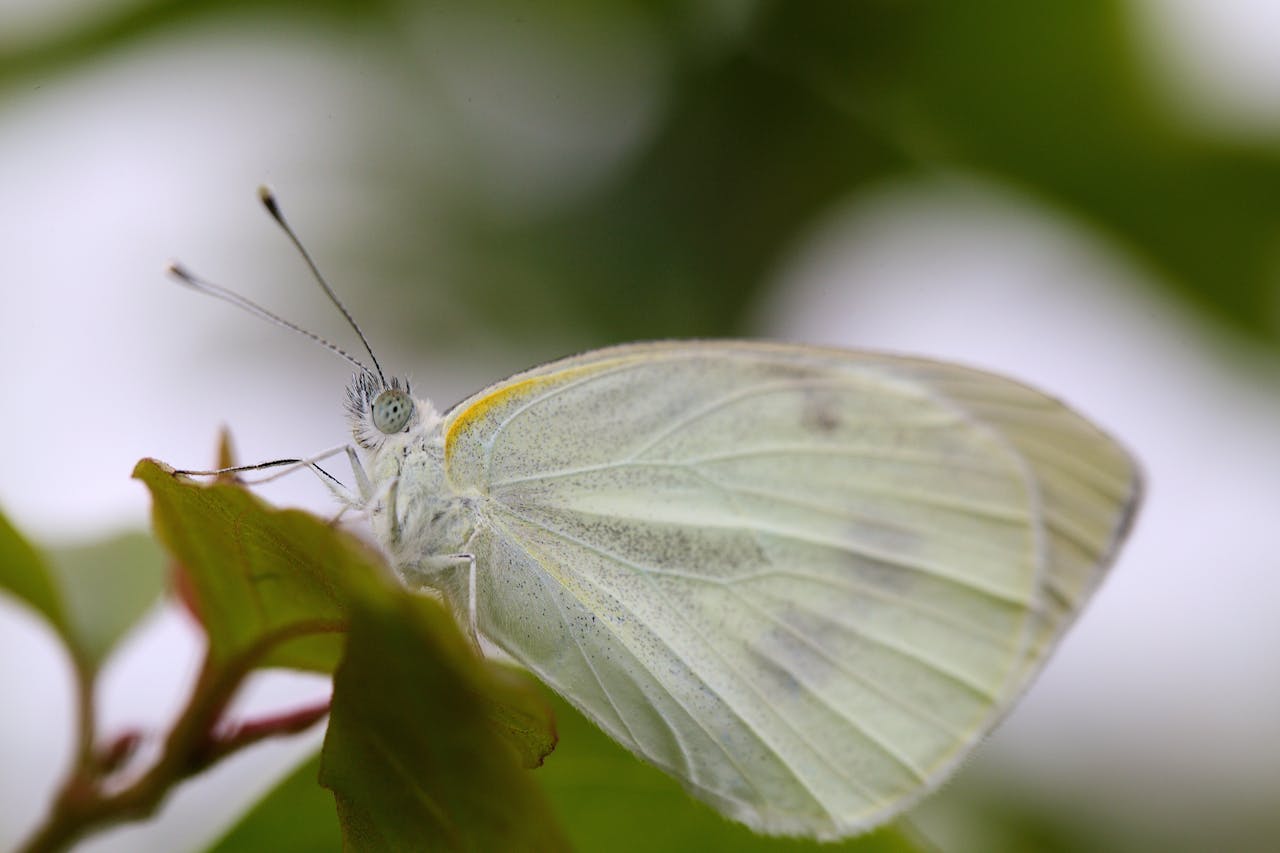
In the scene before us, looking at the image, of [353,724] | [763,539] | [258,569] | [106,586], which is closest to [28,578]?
[106,586]

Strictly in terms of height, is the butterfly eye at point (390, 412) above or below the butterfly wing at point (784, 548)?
above

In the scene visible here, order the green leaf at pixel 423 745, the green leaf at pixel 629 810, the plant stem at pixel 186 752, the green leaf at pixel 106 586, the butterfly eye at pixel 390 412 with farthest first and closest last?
the butterfly eye at pixel 390 412 < the green leaf at pixel 106 586 < the green leaf at pixel 629 810 < the plant stem at pixel 186 752 < the green leaf at pixel 423 745

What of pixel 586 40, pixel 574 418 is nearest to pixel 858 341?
pixel 586 40

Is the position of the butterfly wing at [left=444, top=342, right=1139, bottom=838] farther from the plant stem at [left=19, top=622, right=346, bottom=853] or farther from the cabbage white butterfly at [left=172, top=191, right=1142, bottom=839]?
the plant stem at [left=19, top=622, right=346, bottom=853]

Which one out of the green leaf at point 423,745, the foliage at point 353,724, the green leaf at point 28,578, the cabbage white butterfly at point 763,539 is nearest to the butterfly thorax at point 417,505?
the cabbage white butterfly at point 763,539

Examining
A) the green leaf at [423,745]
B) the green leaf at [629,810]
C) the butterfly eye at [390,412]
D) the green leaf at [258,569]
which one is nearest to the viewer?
the green leaf at [423,745]

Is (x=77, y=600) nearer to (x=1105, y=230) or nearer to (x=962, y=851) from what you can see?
(x=962, y=851)

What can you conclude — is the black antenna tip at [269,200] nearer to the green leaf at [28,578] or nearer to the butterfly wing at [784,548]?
the butterfly wing at [784,548]
